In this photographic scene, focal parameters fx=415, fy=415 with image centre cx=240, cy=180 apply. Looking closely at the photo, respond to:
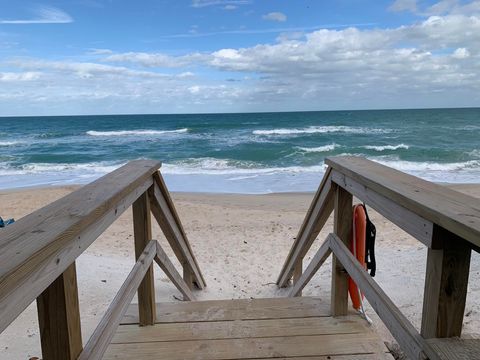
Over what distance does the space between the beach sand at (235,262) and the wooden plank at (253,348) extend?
0.53 metres

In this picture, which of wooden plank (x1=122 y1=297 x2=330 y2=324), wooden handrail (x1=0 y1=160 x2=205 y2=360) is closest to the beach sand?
wooden plank (x1=122 y1=297 x2=330 y2=324)

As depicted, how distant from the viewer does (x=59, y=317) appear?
1193mm

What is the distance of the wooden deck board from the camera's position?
218 centimetres

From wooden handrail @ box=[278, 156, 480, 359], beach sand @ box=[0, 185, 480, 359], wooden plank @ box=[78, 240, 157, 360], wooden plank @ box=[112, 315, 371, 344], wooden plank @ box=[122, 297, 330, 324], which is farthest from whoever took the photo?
beach sand @ box=[0, 185, 480, 359]

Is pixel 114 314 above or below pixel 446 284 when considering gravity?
below

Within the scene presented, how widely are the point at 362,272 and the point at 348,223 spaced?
0.50 m

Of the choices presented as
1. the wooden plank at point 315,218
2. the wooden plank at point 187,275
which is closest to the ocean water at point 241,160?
the wooden plank at point 187,275

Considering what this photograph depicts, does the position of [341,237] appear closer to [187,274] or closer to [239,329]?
[239,329]

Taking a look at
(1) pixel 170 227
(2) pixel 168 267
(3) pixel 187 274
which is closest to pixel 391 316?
(2) pixel 168 267

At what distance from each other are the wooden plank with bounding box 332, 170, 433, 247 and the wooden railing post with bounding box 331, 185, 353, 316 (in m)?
0.21

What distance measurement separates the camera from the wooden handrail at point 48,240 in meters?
0.87

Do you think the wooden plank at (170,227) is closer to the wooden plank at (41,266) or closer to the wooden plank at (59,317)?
the wooden plank at (41,266)

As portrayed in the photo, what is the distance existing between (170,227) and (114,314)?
1.36 metres

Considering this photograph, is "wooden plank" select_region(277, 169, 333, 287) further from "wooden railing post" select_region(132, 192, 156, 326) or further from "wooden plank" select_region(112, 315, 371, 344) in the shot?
"wooden railing post" select_region(132, 192, 156, 326)
